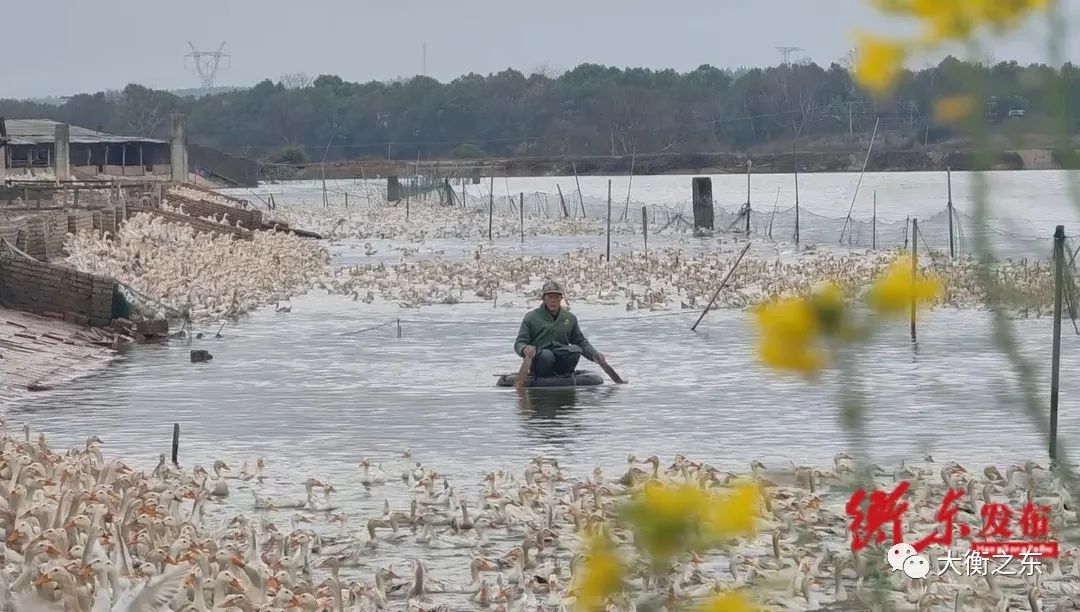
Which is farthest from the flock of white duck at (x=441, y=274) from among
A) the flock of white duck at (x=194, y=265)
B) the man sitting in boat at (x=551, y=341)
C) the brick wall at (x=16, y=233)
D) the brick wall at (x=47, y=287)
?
the man sitting in boat at (x=551, y=341)

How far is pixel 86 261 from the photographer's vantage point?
25391 mm

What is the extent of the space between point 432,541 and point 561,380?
6.97 meters

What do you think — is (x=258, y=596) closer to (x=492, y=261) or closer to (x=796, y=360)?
(x=796, y=360)

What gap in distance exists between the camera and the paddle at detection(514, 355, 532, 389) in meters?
15.6

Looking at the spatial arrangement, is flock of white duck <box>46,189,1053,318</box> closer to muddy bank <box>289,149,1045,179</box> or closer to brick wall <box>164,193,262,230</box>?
brick wall <box>164,193,262,230</box>

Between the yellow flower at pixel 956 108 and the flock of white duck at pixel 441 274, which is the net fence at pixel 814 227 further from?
the yellow flower at pixel 956 108

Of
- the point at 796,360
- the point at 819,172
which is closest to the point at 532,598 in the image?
the point at 796,360

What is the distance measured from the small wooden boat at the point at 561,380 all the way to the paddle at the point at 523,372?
0.04 meters

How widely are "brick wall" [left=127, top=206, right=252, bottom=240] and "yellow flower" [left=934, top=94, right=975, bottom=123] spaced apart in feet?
109

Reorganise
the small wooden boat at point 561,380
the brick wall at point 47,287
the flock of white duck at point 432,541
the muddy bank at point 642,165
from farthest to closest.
Answer: 1. the muddy bank at point 642,165
2. the brick wall at point 47,287
3. the small wooden boat at point 561,380
4. the flock of white duck at point 432,541

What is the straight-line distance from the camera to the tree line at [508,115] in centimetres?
13375

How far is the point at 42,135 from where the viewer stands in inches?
2800

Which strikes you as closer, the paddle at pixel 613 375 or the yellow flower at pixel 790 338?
the yellow flower at pixel 790 338

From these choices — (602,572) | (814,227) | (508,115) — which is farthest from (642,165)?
(602,572)
